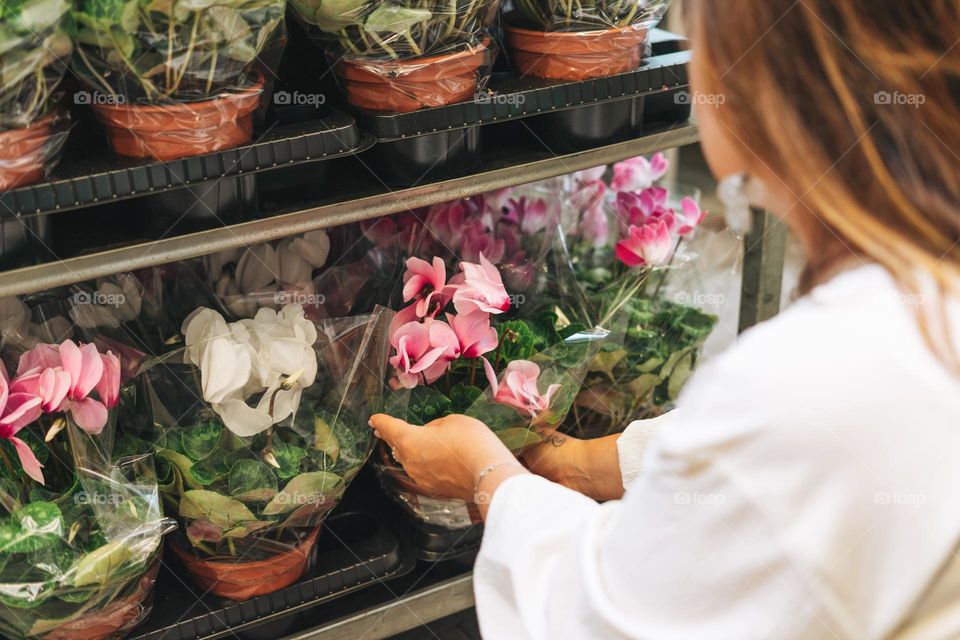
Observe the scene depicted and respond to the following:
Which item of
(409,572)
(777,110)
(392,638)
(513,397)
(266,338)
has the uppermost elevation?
(777,110)

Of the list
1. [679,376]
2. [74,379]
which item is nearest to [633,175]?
[679,376]

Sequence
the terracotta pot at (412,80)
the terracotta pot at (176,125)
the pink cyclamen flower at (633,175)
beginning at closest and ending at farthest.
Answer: the terracotta pot at (176,125), the terracotta pot at (412,80), the pink cyclamen flower at (633,175)

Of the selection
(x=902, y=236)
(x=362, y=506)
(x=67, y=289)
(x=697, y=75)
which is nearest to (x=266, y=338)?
(x=67, y=289)

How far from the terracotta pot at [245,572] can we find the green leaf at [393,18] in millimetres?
663

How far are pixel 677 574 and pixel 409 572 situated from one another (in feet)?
2.49

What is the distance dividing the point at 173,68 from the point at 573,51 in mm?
526

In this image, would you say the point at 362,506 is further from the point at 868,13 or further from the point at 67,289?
the point at 868,13

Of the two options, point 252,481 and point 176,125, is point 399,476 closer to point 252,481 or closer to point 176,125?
point 252,481

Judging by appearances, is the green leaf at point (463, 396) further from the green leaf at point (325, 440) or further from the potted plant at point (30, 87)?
the potted plant at point (30, 87)

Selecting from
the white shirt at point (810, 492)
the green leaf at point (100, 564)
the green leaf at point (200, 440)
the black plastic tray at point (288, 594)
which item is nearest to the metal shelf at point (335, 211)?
the green leaf at point (200, 440)

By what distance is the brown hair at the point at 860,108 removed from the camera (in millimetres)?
811

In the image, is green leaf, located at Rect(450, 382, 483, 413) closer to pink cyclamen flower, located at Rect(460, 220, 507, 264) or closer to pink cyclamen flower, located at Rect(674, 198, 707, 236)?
pink cyclamen flower, located at Rect(460, 220, 507, 264)

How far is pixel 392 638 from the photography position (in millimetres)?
1814

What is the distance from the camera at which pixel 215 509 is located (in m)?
1.25
